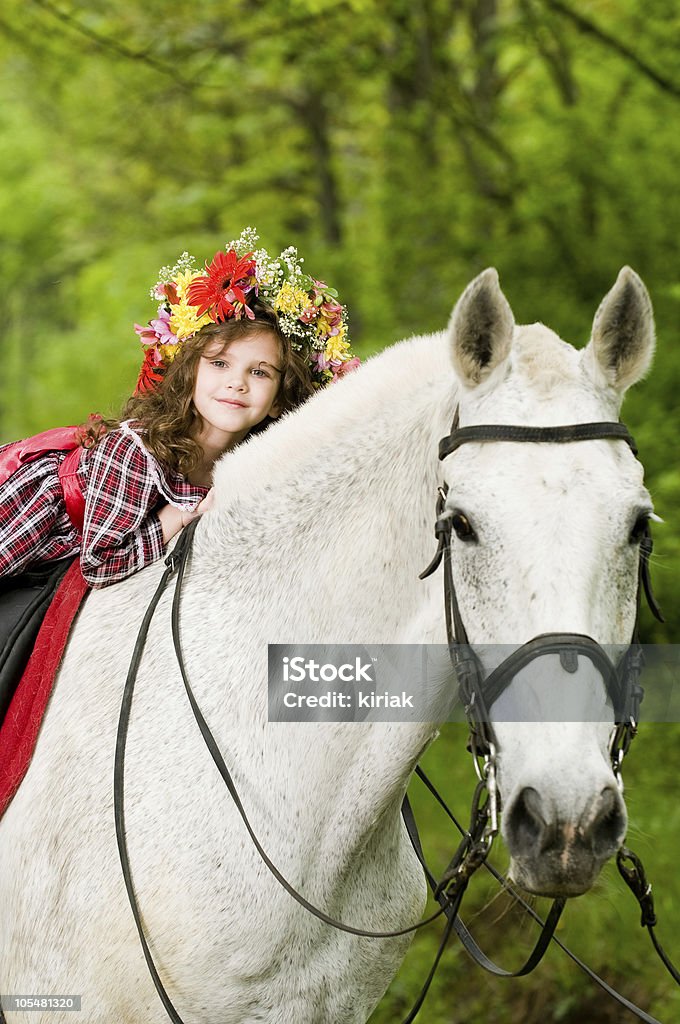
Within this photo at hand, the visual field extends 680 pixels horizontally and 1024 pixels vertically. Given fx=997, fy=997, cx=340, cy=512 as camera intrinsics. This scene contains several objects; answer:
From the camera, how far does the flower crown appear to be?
312cm

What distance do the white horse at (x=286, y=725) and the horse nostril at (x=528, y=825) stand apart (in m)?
0.11

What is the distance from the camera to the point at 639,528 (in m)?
2.01

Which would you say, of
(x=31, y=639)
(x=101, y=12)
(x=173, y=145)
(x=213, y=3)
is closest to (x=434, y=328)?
(x=213, y=3)

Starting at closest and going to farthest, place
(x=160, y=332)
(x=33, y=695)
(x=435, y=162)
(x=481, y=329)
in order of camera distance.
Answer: (x=481, y=329) → (x=33, y=695) → (x=160, y=332) → (x=435, y=162)

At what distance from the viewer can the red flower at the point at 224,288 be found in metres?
3.10

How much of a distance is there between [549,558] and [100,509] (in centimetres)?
140

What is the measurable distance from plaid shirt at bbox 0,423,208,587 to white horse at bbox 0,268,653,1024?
13cm

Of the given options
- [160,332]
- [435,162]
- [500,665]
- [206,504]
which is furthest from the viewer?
[435,162]

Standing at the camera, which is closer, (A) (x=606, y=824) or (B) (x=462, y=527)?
(A) (x=606, y=824)

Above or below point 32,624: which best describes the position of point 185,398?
above

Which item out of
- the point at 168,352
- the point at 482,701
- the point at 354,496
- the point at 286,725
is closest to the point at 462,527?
the point at 482,701

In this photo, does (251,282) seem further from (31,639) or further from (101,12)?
(101,12)

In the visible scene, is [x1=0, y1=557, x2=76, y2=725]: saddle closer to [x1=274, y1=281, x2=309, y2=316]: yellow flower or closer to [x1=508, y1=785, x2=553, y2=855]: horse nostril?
[x1=274, y1=281, x2=309, y2=316]: yellow flower

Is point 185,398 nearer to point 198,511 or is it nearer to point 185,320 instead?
point 185,320
